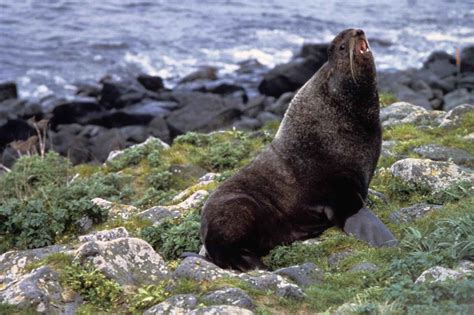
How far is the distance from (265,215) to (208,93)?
58.0 feet

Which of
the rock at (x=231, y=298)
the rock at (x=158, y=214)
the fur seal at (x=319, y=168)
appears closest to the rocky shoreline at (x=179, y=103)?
the rock at (x=158, y=214)

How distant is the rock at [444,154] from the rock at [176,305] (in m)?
4.76

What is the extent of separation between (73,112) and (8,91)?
303 centimetres

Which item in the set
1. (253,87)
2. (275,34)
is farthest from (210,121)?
(275,34)

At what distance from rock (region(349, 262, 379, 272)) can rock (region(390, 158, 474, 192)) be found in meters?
2.09

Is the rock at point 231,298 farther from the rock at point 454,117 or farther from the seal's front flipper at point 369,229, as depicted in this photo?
the rock at point 454,117

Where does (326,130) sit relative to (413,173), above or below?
above

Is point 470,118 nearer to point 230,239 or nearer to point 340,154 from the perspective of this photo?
point 340,154

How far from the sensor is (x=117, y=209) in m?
9.91

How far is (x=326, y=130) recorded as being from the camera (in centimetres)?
826

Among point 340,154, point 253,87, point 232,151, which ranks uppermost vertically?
point 340,154

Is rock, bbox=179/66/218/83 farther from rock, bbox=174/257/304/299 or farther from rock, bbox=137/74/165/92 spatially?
rock, bbox=174/257/304/299

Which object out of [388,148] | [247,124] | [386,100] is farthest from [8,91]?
[388,148]

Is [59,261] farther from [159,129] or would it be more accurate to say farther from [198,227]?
[159,129]
